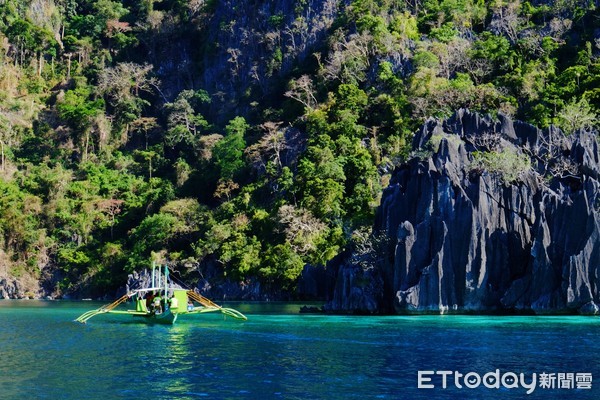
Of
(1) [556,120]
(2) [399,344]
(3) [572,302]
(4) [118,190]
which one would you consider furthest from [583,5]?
(2) [399,344]

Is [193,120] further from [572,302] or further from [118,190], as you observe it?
[572,302]

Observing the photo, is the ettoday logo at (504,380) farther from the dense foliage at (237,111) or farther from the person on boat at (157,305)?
the dense foliage at (237,111)

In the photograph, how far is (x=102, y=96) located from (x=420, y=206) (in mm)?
64553

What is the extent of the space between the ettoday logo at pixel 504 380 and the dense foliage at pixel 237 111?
111ft

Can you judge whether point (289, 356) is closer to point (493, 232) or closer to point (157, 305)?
point (157, 305)

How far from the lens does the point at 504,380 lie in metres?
27.3

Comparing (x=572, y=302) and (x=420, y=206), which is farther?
(x=420, y=206)

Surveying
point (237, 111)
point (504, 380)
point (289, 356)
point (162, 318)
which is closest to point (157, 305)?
point (162, 318)

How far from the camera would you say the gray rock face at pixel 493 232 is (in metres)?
51.9

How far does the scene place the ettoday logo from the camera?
26.3 m

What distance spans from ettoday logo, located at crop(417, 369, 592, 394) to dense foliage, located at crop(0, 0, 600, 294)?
3382cm

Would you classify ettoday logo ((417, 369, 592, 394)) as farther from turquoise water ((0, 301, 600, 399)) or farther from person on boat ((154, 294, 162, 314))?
person on boat ((154, 294, 162, 314))

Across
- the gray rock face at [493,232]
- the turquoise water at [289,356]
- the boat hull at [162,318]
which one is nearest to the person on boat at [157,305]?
the boat hull at [162,318]

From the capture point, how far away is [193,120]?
345ft
